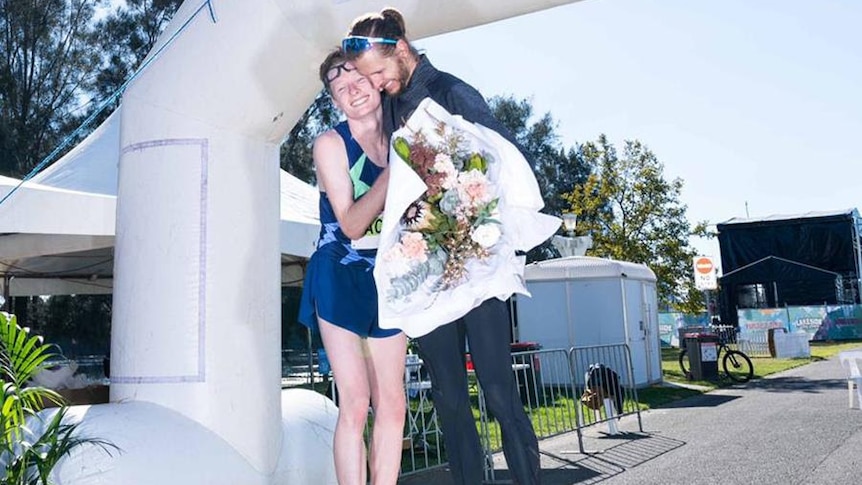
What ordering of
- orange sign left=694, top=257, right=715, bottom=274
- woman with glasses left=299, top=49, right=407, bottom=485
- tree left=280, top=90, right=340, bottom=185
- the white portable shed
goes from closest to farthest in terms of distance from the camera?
woman with glasses left=299, top=49, right=407, bottom=485, the white portable shed, orange sign left=694, top=257, right=715, bottom=274, tree left=280, top=90, right=340, bottom=185

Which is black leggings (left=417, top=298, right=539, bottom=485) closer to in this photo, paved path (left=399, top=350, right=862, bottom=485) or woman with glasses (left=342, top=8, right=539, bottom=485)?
woman with glasses (left=342, top=8, right=539, bottom=485)

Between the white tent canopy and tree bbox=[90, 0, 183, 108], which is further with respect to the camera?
tree bbox=[90, 0, 183, 108]

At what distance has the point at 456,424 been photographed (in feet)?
7.34

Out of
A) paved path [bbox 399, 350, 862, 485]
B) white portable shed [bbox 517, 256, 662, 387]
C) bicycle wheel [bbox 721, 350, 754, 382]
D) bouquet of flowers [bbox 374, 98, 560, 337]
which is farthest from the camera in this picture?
bicycle wheel [bbox 721, 350, 754, 382]

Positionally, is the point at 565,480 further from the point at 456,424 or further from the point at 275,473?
the point at 456,424

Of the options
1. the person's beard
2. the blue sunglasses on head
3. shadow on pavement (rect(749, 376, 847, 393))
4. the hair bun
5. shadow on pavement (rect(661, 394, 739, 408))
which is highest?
the hair bun

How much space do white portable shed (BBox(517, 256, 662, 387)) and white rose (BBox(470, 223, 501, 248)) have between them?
1230cm

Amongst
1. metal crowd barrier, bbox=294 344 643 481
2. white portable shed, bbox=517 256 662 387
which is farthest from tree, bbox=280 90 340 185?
metal crowd barrier, bbox=294 344 643 481

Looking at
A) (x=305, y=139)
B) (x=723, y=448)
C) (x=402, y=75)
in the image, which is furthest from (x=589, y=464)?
(x=305, y=139)

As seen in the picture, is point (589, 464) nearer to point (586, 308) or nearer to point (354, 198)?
point (354, 198)

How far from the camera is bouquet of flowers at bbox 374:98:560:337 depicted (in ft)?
6.65

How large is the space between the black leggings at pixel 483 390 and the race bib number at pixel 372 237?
1.09 ft

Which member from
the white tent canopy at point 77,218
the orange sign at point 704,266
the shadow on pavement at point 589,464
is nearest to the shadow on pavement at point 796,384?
the shadow on pavement at point 589,464

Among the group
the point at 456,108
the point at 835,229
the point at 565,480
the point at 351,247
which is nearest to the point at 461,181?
the point at 456,108
